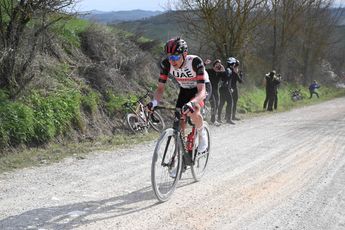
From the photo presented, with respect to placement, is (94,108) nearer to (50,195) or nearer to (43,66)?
(43,66)

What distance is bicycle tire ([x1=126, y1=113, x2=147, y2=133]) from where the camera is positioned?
11.9 meters

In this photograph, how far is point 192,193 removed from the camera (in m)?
6.21

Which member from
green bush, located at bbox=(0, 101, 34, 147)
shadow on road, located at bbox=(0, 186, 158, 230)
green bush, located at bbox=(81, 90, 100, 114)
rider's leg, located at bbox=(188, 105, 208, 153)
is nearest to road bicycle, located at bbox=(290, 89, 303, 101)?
green bush, located at bbox=(81, 90, 100, 114)

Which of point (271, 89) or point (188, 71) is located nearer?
point (188, 71)

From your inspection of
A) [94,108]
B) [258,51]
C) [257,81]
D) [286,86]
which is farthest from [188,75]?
[286,86]

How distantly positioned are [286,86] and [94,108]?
24.0 metres

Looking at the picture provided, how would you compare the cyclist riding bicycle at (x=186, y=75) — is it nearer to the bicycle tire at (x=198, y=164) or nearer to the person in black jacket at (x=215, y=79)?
the bicycle tire at (x=198, y=164)

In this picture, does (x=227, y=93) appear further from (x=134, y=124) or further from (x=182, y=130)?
(x=182, y=130)

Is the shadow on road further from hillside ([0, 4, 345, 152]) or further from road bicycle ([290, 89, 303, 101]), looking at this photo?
road bicycle ([290, 89, 303, 101])

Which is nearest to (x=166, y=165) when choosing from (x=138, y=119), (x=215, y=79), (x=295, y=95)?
(x=138, y=119)

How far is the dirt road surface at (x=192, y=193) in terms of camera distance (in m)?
5.12

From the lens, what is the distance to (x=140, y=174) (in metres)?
7.30

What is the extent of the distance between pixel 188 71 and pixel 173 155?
3.73ft

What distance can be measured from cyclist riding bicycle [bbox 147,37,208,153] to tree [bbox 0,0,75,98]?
14.4 ft
